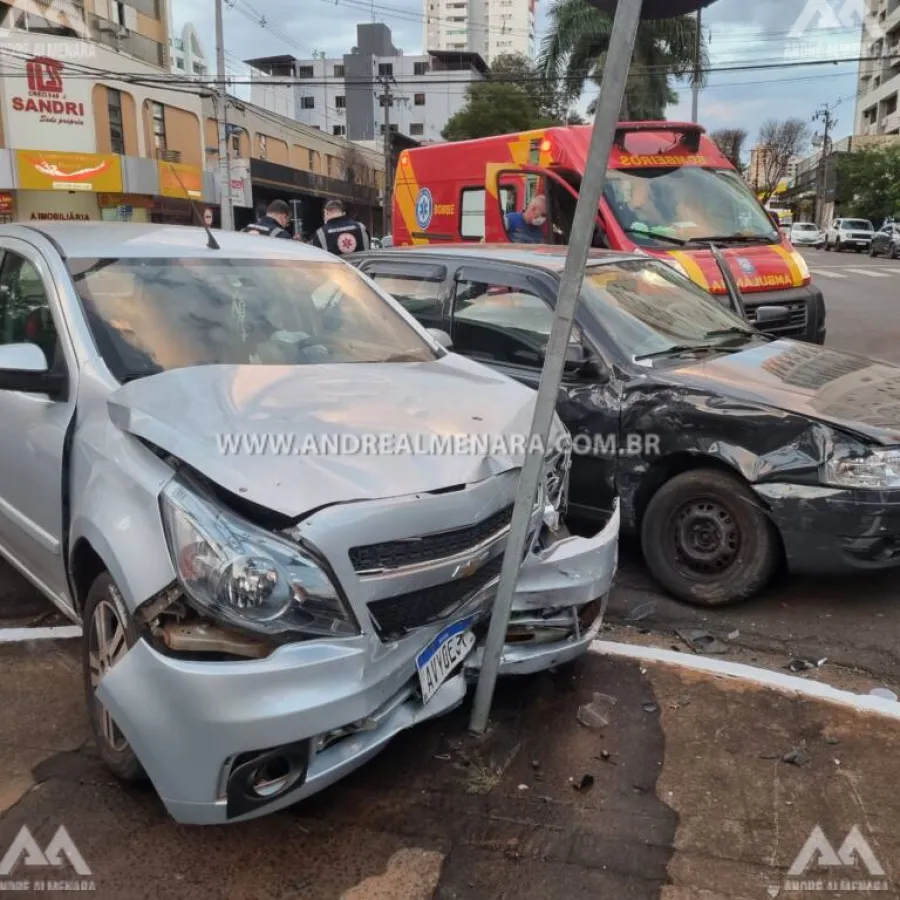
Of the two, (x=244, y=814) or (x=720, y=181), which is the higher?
(x=720, y=181)

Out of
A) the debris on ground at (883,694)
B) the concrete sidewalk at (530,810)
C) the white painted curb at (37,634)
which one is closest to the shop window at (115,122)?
the white painted curb at (37,634)

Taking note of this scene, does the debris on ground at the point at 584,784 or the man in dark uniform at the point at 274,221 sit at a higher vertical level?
the man in dark uniform at the point at 274,221

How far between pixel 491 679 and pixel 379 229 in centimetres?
6271

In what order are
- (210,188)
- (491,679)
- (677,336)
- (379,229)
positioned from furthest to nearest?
(379,229) → (210,188) → (677,336) → (491,679)

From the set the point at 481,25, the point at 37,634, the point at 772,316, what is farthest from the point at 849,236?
the point at 481,25

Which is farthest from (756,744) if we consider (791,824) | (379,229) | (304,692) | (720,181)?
(379,229)

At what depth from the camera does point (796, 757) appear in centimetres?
296

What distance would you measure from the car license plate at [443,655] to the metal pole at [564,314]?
104mm

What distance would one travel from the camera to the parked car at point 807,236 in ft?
139

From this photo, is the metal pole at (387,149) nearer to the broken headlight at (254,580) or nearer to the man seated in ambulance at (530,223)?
the man seated in ambulance at (530,223)

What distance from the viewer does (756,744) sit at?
9.96 feet

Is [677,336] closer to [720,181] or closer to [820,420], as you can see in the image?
[820,420]

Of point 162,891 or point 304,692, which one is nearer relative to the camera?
point 304,692

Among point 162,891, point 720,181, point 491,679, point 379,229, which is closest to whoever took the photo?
point 162,891
